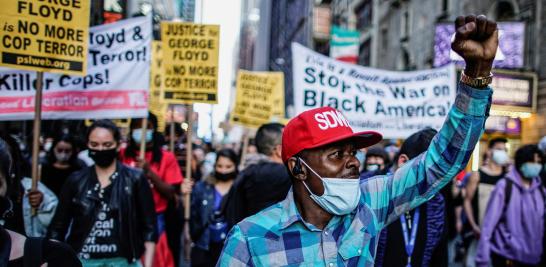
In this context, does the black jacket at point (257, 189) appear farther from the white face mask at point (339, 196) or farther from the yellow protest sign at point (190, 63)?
the yellow protest sign at point (190, 63)

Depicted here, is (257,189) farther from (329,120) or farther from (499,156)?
(499,156)

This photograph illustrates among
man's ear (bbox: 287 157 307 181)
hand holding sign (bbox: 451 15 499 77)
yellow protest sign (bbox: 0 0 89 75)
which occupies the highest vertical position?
yellow protest sign (bbox: 0 0 89 75)

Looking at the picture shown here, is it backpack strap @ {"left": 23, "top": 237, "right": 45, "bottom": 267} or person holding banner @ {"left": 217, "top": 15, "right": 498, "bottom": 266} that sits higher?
person holding banner @ {"left": 217, "top": 15, "right": 498, "bottom": 266}

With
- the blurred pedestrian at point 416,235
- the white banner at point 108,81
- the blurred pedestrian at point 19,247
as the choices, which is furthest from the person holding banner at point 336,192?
the white banner at point 108,81

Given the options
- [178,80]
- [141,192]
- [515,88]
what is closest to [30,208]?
[141,192]

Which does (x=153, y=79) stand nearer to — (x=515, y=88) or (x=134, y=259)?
(x=134, y=259)

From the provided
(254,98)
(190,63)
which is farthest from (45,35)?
(254,98)

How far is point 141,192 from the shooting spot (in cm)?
455

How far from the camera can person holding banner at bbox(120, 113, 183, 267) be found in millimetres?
6008

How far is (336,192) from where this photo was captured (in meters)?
2.40

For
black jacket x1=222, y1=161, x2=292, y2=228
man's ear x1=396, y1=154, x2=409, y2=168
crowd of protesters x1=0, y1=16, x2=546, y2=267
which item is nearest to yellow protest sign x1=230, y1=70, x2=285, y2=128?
crowd of protesters x1=0, y1=16, x2=546, y2=267

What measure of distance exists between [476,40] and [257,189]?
114 inches

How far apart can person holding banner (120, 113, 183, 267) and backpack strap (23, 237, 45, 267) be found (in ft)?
12.3

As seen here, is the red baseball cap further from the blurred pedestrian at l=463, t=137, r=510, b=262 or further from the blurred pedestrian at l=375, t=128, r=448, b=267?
the blurred pedestrian at l=463, t=137, r=510, b=262
